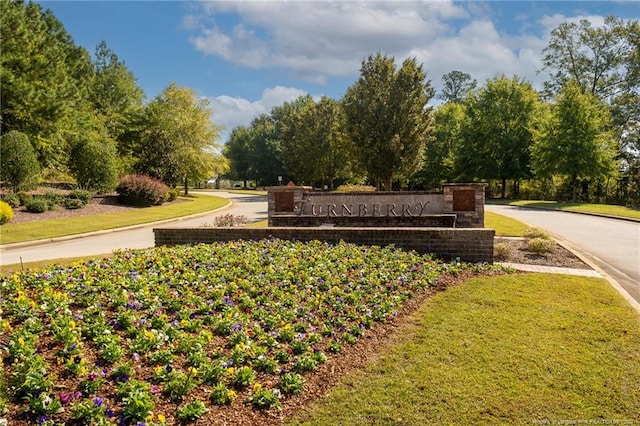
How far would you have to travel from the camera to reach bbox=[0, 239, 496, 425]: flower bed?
351 cm

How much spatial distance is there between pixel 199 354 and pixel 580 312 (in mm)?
5360

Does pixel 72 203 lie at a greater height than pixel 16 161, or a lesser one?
lesser

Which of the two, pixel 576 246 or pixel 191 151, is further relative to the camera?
pixel 191 151

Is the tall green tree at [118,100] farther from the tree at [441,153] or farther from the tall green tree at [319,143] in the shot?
the tree at [441,153]

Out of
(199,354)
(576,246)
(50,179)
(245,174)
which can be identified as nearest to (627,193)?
(576,246)

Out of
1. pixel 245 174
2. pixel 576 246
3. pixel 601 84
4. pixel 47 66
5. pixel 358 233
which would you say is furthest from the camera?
pixel 245 174

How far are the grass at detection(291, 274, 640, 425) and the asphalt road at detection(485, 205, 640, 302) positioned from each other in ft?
7.61

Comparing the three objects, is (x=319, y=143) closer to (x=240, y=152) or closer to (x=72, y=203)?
(x=72, y=203)

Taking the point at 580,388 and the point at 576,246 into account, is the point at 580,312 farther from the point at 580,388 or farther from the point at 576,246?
the point at 576,246

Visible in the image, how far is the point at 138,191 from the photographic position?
25.1 meters

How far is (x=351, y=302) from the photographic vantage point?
6.34m

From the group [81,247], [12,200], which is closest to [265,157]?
[12,200]

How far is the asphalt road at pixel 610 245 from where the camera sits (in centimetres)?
863

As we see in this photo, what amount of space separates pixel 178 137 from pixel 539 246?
34.5 meters
